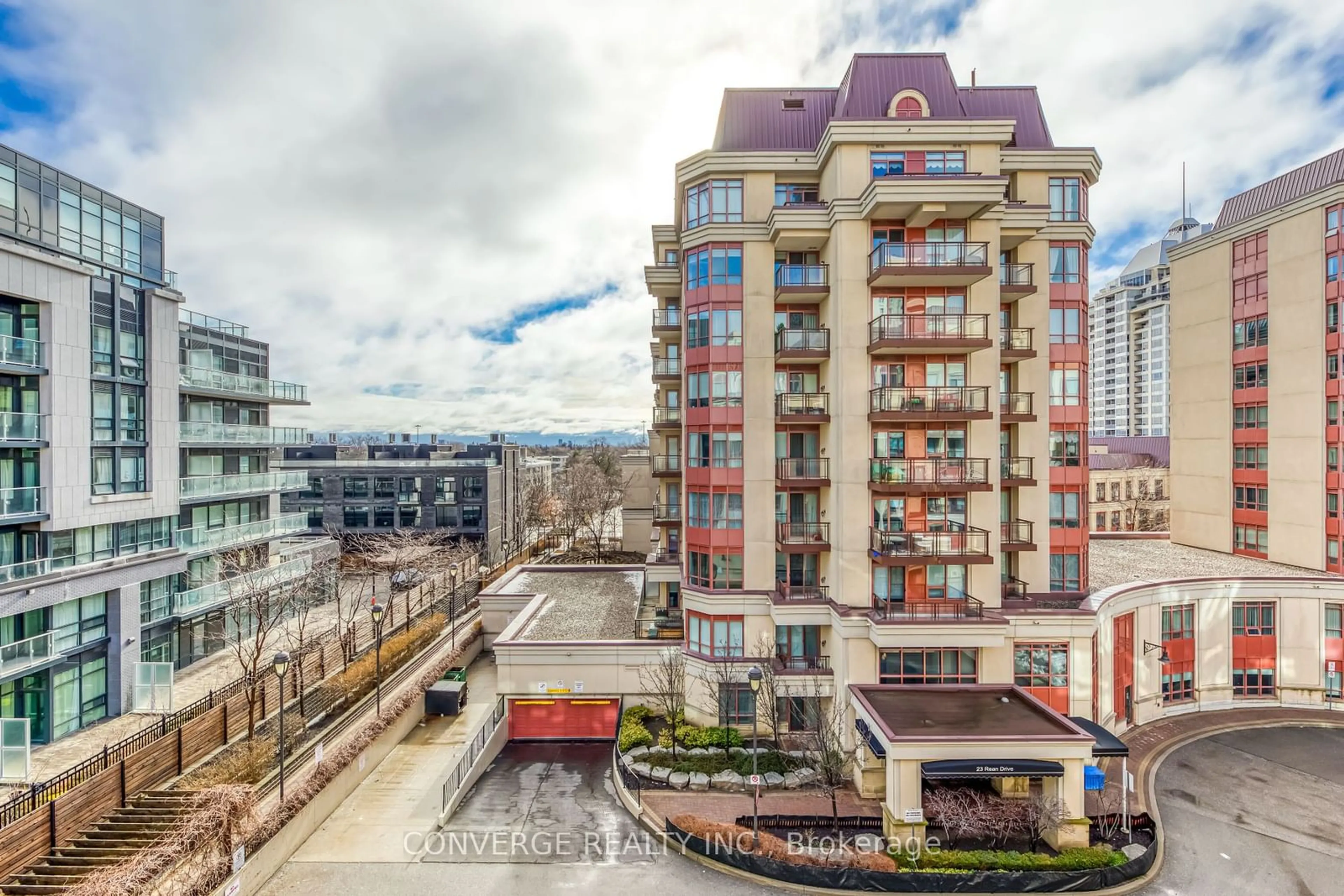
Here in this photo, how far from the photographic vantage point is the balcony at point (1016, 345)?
22.1 meters

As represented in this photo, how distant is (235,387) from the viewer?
3080cm

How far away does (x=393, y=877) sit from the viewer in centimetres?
1495

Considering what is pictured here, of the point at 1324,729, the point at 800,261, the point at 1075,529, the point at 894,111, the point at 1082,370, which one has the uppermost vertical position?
the point at 894,111

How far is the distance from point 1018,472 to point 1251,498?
17.8 meters

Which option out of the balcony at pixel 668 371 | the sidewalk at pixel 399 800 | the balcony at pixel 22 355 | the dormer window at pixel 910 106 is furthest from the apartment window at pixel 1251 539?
the balcony at pixel 22 355

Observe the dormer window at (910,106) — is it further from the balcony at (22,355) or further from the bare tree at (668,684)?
the balcony at (22,355)

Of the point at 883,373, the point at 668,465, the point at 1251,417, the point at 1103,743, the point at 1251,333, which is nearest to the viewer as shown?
the point at 1103,743

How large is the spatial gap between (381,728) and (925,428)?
2239 cm

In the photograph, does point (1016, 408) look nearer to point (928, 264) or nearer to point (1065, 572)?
point (1065, 572)

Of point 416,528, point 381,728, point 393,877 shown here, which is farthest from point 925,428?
point 416,528

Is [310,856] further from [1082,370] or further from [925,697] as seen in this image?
[1082,370]

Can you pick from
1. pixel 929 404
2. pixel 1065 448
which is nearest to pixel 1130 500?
pixel 1065 448

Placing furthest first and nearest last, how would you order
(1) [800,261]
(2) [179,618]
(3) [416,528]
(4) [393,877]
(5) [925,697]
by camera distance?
(3) [416,528] → (2) [179,618] → (1) [800,261] → (5) [925,697] → (4) [393,877]

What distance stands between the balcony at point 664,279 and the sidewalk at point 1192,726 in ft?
81.9
